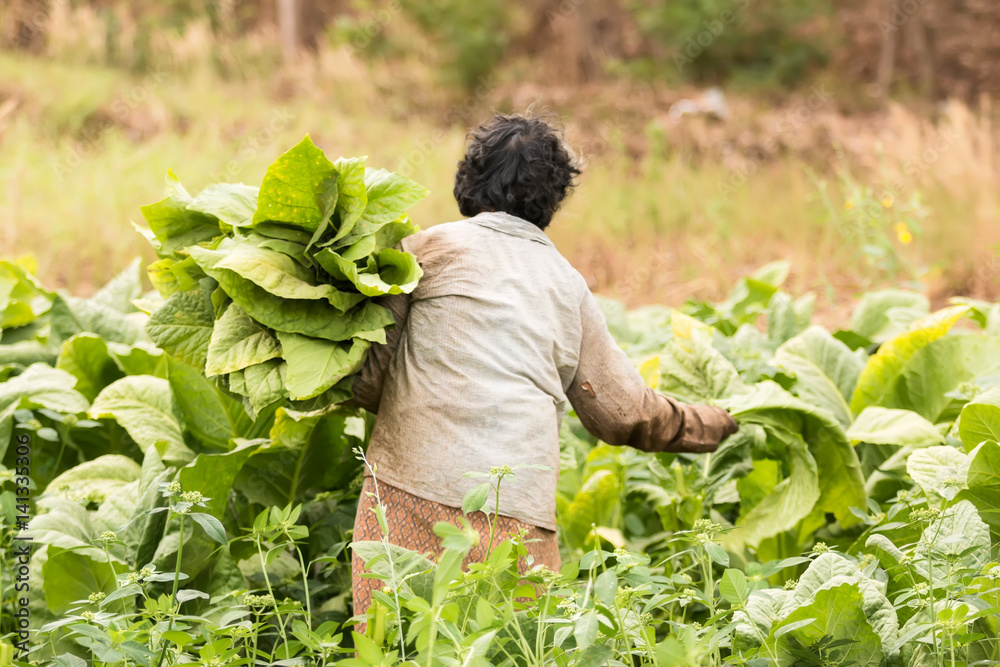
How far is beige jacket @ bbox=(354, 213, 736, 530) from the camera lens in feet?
6.23

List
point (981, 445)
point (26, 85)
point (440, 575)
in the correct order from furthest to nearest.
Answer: point (26, 85), point (981, 445), point (440, 575)

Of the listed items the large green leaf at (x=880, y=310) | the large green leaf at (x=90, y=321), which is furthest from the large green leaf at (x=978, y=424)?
the large green leaf at (x=90, y=321)

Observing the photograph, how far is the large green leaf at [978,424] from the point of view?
81.6 inches

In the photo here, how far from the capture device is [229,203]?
198 centimetres

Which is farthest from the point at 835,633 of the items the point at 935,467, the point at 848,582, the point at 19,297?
the point at 19,297

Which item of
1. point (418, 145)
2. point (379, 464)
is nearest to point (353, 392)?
point (379, 464)

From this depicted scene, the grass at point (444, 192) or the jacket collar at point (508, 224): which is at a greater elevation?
the jacket collar at point (508, 224)

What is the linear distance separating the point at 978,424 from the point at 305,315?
155cm

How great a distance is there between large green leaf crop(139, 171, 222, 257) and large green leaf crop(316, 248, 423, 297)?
1.09 ft

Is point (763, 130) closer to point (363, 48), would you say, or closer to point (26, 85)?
point (363, 48)

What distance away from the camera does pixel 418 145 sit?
7.78 meters

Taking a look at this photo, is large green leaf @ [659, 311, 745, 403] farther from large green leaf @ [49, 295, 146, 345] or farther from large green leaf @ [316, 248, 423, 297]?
large green leaf @ [49, 295, 146, 345]

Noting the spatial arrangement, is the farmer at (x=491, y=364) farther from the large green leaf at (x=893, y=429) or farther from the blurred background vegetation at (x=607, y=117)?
the blurred background vegetation at (x=607, y=117)

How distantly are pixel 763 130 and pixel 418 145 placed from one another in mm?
4146
